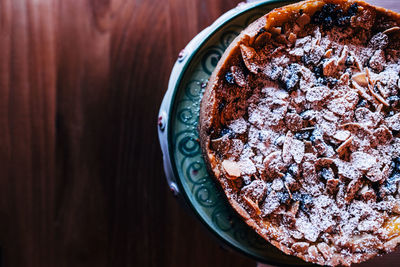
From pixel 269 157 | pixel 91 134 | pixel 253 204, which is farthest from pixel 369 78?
pixel 91 134

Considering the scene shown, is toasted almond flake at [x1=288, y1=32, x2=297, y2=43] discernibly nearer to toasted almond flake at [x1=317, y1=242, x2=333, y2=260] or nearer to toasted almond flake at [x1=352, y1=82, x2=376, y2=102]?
toasted almond flake at [x1=352, y1=82, x2=376, y2=102]

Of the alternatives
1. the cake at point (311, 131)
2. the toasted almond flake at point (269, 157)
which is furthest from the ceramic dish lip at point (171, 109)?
the toasted almond flake at point (269, 157)

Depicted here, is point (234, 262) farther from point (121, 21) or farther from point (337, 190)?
point (121, 21)

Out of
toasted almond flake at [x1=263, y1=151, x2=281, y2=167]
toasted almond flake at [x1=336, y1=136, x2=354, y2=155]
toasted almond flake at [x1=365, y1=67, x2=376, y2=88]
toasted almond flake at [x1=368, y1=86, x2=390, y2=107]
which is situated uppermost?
toasted almond flake at [x1=365, y1=67, x2=376, y2=88]

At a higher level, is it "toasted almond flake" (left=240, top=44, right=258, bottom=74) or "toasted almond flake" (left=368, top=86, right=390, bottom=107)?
"toasted almond flake" (left=240, top=44, right=258, bottom=74)

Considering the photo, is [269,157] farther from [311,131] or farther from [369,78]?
[369,78]

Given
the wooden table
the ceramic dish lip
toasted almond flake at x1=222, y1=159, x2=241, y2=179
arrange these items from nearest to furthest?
toasted almond flake at x1=222, y1=159, x2=241, y2=179, the ceramic dish lip, the wooden table

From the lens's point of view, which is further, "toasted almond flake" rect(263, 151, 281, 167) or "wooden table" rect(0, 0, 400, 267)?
"wooden table" rect(0, 0, 400, 267)

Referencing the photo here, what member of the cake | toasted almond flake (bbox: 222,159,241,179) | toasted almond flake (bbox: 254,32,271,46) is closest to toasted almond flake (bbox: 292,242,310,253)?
the cake
